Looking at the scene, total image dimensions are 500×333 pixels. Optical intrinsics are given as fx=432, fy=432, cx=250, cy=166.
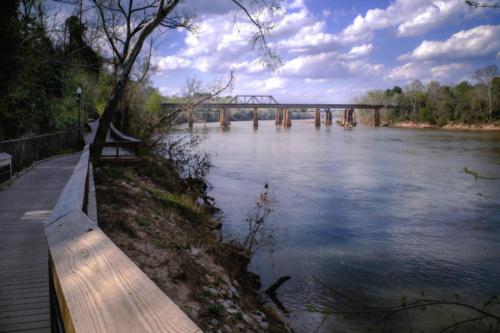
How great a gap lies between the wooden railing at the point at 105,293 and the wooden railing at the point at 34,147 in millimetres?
14830

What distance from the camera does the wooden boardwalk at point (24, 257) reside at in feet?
15.0

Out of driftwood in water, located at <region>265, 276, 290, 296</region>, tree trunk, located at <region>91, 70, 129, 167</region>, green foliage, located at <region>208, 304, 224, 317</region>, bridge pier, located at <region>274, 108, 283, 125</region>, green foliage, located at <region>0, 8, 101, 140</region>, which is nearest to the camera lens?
green foliage, located at <region>208, 304, 224, 317</region>

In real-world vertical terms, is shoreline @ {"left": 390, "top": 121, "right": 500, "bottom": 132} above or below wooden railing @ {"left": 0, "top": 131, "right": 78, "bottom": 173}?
above

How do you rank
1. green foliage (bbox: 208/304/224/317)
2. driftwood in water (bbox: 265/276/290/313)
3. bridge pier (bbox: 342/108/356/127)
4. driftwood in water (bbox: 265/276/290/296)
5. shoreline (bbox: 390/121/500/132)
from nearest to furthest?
green foliage (bbox: 208/304/224/317) → driftwood in water (bbox: 265/276/290/313) → driftwood in water (bbox: 265/276/290/296) → shoreline (bbox: 390/121/500/132) → bridge pier (bbox: 342/108/356/127)

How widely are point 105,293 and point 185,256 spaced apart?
7.99m

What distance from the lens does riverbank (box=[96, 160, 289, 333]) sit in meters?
7.15

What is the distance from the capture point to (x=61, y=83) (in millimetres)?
26062

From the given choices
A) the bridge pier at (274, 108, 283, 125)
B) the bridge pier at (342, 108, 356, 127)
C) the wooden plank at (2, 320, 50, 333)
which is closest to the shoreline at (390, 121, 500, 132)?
the bridge pier at (342, 108, 356, 127)

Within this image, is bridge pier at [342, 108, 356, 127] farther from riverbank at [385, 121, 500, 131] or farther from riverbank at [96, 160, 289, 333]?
riverbank at [96, 160, 289, 333]

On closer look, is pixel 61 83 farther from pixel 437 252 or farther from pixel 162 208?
pixel 437 252

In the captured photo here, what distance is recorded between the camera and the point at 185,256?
9188 mm

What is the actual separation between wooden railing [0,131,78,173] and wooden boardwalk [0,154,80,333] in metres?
2.87

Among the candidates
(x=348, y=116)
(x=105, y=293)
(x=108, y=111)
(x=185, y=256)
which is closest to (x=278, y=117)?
(x=348, y=116)

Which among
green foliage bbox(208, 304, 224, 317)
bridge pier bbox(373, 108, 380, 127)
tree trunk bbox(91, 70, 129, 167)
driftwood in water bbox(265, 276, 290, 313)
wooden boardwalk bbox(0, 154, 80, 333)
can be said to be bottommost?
driftwood in water bbox(265, 276, 290, 313)
